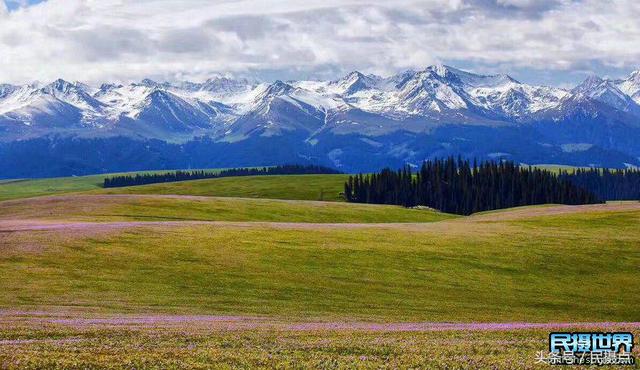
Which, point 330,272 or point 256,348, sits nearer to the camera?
point 256,348

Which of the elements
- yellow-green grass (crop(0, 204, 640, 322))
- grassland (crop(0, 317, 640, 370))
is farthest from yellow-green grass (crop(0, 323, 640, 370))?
yellow-green grass (crop(0, 204, 640, 322))

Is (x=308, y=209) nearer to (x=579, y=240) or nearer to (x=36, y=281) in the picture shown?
(x=579, y=240)

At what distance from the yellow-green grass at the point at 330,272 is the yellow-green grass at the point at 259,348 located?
15.4 meters

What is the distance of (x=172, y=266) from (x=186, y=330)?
3228 centimetres

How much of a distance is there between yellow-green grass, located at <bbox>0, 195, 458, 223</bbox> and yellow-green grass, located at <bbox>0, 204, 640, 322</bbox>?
43254 mm

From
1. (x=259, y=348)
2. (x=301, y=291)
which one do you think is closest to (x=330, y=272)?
(x=301, y=291)

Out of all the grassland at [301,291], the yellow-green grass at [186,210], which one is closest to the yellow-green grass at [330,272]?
the grassland at [301,291]

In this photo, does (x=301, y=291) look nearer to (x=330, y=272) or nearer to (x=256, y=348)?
(x=330, y=272)

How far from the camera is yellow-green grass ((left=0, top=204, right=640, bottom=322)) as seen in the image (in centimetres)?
5719

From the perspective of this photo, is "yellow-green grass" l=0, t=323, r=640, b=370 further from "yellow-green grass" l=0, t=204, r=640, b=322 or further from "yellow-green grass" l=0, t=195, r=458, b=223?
"yellow-green grass" l=0, t=195, r=458, b=223

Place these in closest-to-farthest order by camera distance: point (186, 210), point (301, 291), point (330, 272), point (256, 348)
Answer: point (256, 348) < point (301, 291) < point (330, 272) < point (186, 210)

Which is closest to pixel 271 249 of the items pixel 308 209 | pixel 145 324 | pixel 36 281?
pixel 36 281

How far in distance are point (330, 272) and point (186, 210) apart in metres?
78.4

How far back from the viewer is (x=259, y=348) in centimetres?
3228
